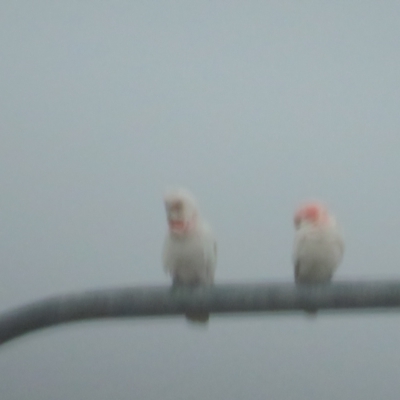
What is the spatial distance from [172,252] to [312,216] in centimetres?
22

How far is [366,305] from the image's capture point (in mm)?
530

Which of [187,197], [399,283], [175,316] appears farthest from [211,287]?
[187,197]

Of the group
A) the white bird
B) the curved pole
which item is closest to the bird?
the white bird

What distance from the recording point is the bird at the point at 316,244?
1038 millimetres

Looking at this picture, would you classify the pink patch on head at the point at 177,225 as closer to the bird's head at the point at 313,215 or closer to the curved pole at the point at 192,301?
the bird's head at the point at 313,215

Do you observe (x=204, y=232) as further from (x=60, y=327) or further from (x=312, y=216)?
(x=60, y=327)

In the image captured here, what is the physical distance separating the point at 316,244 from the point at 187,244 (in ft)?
0.65

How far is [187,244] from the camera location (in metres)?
1.04

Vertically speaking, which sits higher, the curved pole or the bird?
the curved pole

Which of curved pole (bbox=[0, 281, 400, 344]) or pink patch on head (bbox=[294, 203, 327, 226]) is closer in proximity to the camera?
curved pole (bbox=[0, 281, 400, 344])

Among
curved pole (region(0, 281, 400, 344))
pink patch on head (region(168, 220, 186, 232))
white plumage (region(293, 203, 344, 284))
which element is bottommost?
white plumage (region(293, 203, 344, 284))

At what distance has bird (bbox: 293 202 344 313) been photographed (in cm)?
104

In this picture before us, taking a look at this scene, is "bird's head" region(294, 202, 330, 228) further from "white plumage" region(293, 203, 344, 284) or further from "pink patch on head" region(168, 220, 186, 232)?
"pink patch on head" region(168, 220, 186, 232)

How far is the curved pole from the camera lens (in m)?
0.51
